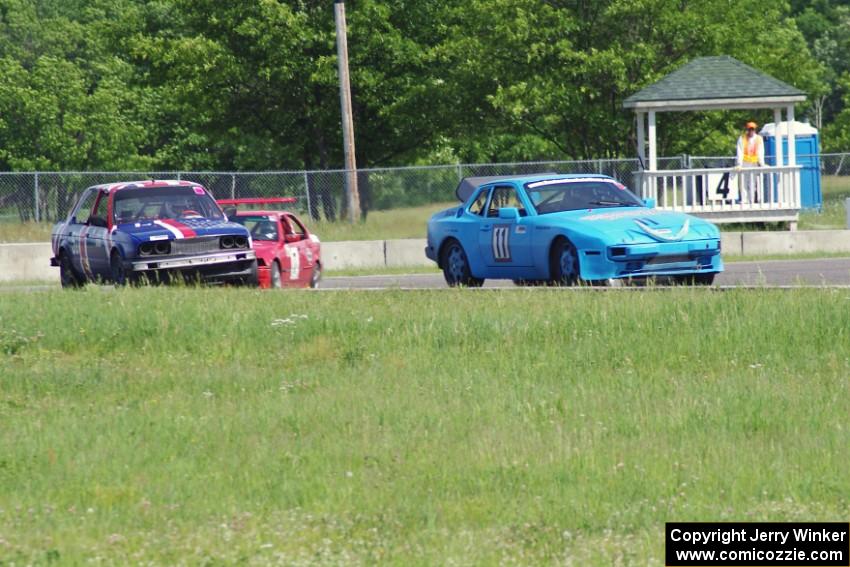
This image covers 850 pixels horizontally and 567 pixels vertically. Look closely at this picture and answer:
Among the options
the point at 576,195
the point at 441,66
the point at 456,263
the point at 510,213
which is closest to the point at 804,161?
the point at 441,66

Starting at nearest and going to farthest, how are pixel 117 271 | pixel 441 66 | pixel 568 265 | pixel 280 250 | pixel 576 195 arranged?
pixel 568 265 → pixel 576 195 → pixel 117 271 → pixel 280 250 → pixel 441 66

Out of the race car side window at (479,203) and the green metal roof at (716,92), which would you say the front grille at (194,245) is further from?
the green metal roof at (716,92)

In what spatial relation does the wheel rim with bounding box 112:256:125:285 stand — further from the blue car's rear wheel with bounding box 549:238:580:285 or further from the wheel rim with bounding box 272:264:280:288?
the blue car's rear wheel with bounding box 549:238:580:285

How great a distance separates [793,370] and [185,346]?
17.1ft

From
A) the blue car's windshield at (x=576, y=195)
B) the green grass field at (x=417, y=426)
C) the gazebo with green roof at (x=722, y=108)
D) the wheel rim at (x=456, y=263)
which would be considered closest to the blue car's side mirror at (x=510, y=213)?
the blue car's windshield at (x=576, y=195)

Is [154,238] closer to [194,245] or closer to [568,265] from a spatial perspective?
[194,245]

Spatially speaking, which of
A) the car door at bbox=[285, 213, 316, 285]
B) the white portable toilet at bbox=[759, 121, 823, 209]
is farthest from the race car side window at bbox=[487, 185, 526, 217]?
the white portable toilet at bbox=[759, 121, 823, 209]

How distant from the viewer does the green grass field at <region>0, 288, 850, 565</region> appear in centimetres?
698

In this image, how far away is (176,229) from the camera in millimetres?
19734

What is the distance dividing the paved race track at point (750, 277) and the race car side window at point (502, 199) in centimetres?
124

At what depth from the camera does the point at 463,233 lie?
1933cm

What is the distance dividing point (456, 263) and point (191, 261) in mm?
3506

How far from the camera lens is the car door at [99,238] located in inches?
790

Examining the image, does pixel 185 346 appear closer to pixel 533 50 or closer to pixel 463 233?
pixel 463 233
